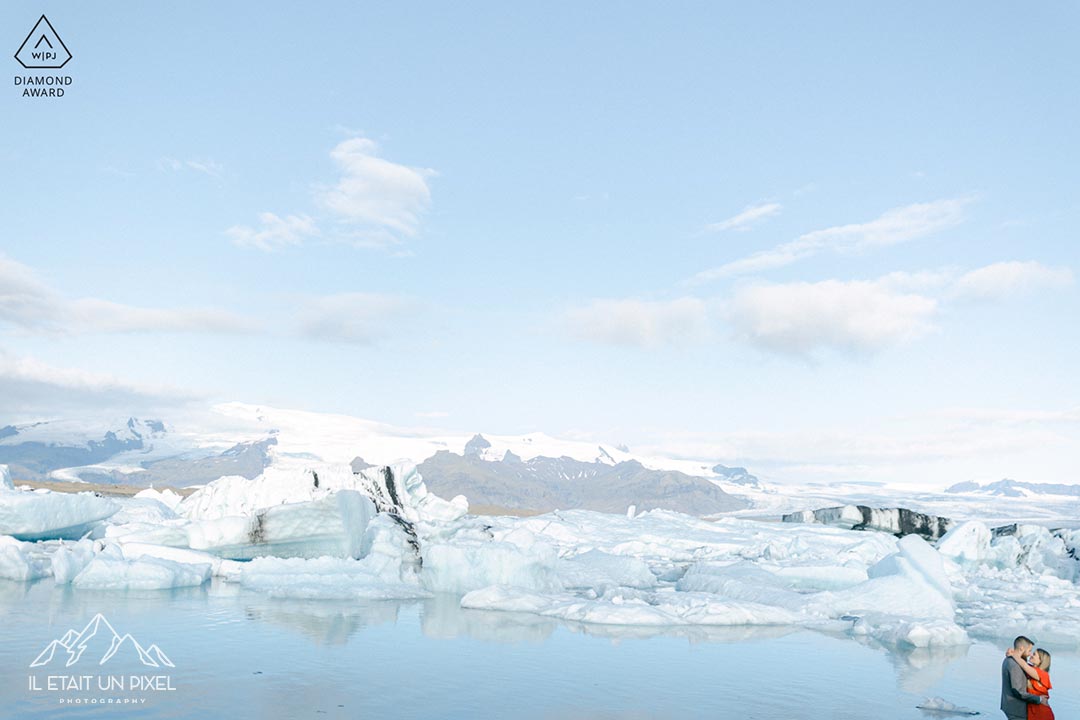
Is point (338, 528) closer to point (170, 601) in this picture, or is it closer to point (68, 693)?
point (170, 601)

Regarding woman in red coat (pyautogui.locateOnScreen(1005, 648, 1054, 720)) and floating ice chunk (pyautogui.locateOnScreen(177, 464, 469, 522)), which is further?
floating ice chunk (pyautogui.locateOnScreen(177, 464, 469, 522))

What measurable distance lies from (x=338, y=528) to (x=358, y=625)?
1058 cm

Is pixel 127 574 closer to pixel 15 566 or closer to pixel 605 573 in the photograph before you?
pixel 15 566

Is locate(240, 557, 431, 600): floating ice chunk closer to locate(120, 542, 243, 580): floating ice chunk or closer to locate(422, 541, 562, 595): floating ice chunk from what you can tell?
locate(422, 541, 562, 595): floating ice chunk

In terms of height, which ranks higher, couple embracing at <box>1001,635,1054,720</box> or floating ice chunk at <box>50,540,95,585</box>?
couple embracing at <box>1001,635,1054,720</box>

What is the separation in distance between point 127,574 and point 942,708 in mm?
19107

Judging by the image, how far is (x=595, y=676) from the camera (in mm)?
12719

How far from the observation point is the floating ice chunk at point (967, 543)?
3916cm

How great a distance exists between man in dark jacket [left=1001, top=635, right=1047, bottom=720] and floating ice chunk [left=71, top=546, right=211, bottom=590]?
19632mm

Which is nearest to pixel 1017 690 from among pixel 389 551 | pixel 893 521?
pixel 389 551

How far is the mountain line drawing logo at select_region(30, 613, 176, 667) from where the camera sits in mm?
12062

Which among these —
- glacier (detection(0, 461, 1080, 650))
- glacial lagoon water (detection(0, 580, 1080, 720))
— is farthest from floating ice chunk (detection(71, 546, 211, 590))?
glacial lagoon water (detection(0, 580, 1080, 720))

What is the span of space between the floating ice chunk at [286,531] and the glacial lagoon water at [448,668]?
7242 mm

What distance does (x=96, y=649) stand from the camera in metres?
13.1
